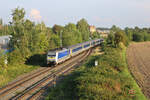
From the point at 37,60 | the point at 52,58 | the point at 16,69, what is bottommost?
the point at 16,69

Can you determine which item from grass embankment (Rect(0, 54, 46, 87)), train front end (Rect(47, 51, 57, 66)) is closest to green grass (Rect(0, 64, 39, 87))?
grass embankment (Rect(0, 54, 46, 87))

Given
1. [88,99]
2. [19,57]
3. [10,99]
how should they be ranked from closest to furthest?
1. [88,99]
2. [10,99]
3. [19,57]

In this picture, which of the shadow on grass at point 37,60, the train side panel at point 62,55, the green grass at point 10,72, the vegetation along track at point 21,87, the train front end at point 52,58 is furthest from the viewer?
the shadow on grass at point 37,60

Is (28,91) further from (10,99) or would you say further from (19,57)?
(19,57)

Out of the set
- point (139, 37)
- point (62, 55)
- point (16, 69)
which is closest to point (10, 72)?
point (16, 69)

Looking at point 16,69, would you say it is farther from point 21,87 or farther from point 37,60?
point 21,87

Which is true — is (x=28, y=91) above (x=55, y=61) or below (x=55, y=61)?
below

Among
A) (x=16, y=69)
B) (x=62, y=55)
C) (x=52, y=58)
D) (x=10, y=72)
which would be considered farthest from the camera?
(x=62, y=55)

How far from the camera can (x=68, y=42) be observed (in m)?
44.8

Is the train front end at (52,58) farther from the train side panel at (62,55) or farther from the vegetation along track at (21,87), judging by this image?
the vegetation along track at (21,87)

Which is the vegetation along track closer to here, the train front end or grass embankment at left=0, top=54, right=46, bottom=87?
grass embankment at left=0, top=54, right=46, bottom=87

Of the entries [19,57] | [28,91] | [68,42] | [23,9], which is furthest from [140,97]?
[68,42]

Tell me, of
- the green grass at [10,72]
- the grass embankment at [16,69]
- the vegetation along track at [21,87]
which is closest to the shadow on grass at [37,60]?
the grass embankment at [16,69]

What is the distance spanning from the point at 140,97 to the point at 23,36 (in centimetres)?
2039
